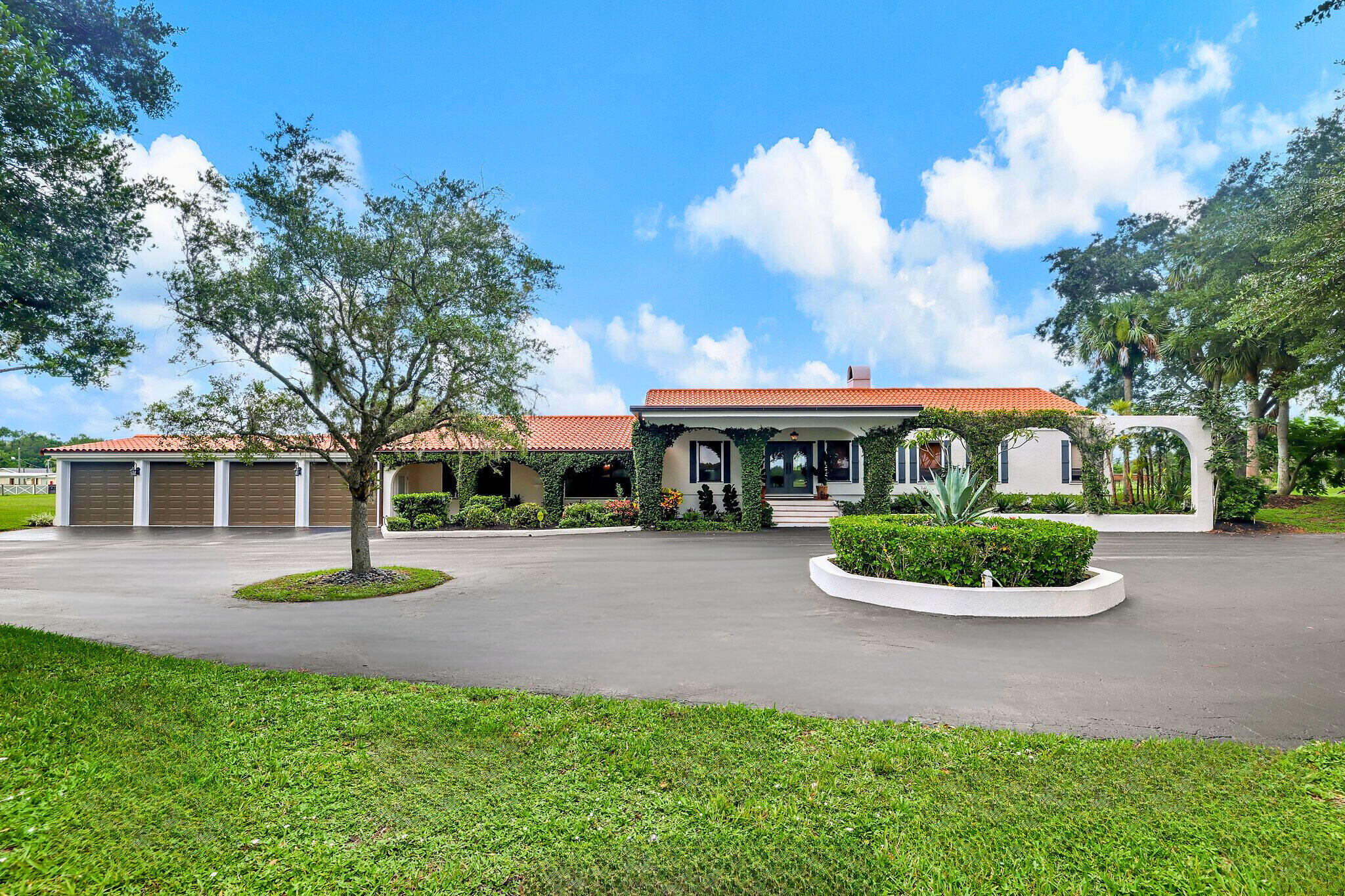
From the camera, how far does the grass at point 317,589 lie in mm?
8844

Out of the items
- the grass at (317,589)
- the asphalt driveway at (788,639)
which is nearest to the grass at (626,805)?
the asphalt driveway at (788,639)

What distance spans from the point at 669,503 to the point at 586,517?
2621 millimetres

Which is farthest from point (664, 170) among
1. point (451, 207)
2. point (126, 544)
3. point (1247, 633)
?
point (126, 544)

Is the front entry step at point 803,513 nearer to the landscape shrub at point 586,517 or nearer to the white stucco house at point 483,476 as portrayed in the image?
the white stucco house at point 483,476

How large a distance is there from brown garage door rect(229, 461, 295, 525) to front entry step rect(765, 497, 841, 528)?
57.6 feet

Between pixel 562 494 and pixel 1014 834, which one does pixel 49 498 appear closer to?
pixel 562 494

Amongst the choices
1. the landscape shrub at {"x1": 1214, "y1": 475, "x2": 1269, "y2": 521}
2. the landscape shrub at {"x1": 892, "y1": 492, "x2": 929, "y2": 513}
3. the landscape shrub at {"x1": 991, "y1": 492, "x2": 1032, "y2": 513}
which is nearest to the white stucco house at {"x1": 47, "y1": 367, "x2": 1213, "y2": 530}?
the landscape shrub at {"x1": 892, "y1": 492, "x2": 929, "y2": 513}

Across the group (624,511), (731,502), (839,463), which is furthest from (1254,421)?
(624,511)

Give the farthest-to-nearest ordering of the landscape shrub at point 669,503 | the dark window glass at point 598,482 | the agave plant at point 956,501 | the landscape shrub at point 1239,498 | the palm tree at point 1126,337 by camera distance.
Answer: the palm tree at point 1126,337
the dark window glass at point 598,482
the landscape shrub at point 669,503
the landscape shrub at point 1239,498
the agave plant at point 956,501

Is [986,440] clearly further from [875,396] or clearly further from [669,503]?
[669,503]

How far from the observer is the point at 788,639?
6.16m

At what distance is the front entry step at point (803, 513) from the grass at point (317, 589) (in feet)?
39.5

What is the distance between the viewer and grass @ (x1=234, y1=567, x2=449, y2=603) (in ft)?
29.0

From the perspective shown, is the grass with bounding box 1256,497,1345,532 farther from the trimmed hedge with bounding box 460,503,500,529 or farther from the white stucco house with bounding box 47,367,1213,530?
the trimmed hedge with bounding box 460,503,500,529
